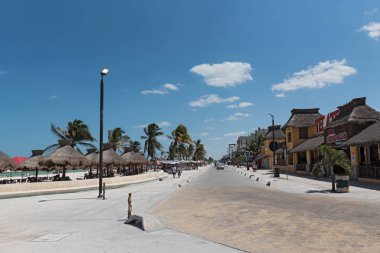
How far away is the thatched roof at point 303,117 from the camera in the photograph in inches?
2120

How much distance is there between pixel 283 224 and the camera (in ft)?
38.4

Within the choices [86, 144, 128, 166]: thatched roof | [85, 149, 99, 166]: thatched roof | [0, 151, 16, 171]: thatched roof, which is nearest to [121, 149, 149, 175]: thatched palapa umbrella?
[86, 144, 128, 166]: thatched roof

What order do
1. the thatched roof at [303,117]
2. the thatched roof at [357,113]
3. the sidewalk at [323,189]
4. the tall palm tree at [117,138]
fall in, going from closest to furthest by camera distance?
the sidewalk at [323,189] → the thatched roof at [357,113] → the thatched roof at [303,117] → the tall palm tree at [117,138]

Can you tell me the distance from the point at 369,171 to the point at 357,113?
7410mm

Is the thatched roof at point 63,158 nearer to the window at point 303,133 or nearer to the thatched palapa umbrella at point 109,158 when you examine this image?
the thatched palapa umbrella at point 109,158

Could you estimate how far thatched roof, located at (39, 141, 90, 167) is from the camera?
2859 cm

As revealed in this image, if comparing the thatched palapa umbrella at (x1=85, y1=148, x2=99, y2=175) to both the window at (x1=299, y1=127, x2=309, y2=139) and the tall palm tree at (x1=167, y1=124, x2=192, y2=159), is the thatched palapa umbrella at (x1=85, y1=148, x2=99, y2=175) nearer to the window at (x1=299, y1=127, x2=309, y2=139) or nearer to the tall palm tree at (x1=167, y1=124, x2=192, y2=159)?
the window at (x1=299, y1=127, x2=309, y2=139)

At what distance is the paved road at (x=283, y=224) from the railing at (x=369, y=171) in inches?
435

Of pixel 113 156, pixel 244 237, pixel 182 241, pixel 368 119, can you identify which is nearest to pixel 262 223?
pixel 244 237

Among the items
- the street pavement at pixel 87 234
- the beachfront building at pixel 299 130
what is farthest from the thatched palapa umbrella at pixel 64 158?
the beachfront building at pixel 299 130

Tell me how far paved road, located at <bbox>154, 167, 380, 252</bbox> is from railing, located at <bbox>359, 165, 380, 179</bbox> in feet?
36.2

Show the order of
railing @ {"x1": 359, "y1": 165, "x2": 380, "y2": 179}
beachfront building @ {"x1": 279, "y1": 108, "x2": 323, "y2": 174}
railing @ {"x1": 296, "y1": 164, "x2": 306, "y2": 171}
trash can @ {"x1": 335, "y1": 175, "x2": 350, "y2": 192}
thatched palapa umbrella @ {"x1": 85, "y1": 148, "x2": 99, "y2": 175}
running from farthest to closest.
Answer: beachfront building @ {"x1": 279, "y1": 108, "x2": 323, "y2": 174} < railing @ {"x1": 296, "y1": 164, "x2": 306, "y2": 171} < thatched palapa umbrella @ {"x1": 85, "y1": 148, "x2": 99, "y2": 175} < railing @ {"x1": 359, "y1": 165, "x2": 380, "y2": 179} < trash can @ {"x1": 335, "y1": 175, "x2": 350, "y2": 192}

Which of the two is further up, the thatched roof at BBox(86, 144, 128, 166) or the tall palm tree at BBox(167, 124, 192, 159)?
the tall palm tree at BBox(167, 124, 192, 159)

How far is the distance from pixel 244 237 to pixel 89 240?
4.24 meters
